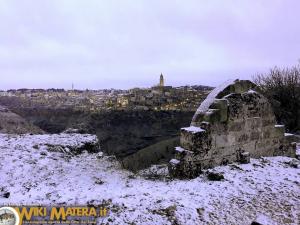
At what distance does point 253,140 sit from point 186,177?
9.22ft

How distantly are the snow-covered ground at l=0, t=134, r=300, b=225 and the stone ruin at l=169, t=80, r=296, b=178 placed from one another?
388 mm

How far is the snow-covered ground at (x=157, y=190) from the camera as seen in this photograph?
5129mm

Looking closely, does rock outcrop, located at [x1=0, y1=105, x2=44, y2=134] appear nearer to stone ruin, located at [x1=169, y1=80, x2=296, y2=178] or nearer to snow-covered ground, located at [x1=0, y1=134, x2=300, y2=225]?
snow-covered ground, located at [x1=0, y1=134, x2=300, y2=225]

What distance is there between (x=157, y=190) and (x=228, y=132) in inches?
115

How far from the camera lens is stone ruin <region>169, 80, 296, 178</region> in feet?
23.3

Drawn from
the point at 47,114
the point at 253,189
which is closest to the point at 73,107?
the point at 47,114

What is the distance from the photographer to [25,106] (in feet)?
256

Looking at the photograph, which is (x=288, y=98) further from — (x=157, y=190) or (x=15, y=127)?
(x=15, y=127)

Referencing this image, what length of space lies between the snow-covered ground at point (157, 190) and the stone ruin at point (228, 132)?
1.27 ft

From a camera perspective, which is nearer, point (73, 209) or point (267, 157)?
point (73, 209)

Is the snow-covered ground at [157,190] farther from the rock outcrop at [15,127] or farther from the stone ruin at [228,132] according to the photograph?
the rock outcrop at [15,127]

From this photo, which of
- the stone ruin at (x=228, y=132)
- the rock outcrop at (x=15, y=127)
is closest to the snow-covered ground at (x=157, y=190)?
the stone ruin at (x=228, y=132)

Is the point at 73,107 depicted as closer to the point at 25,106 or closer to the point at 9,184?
the point at 25,106

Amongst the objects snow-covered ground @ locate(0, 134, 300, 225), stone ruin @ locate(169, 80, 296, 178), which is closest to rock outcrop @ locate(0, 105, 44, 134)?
snow-covered ground @ locate(0, 134, 300, 225)
